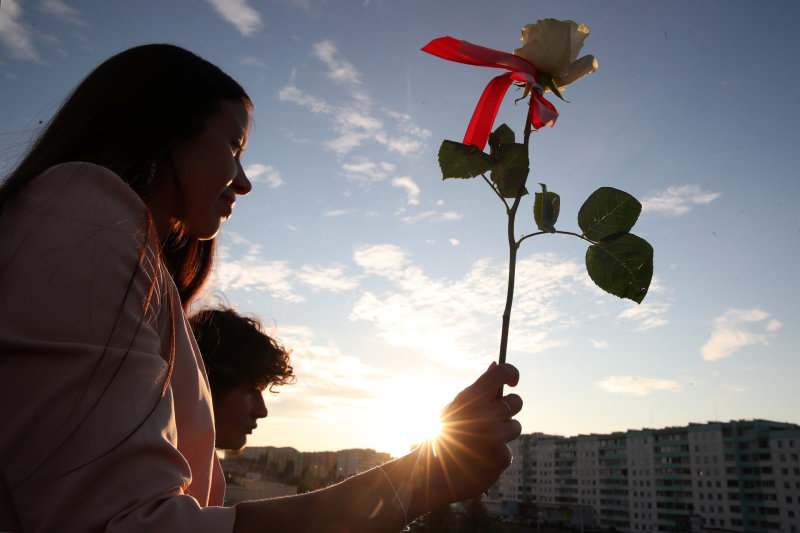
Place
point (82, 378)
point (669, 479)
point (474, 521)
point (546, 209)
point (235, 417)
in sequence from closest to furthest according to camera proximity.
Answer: point (82, 378)
point (546, 209)
point (235, 417)
point (474, 521)
point (669, 479)

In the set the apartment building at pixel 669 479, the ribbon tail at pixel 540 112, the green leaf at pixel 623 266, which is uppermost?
the apartment building at pixel 669 479

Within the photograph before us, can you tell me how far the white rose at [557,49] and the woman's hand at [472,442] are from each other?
0.67m

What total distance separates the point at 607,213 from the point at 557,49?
1.23 feet

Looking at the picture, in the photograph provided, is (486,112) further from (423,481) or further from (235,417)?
(235,417)

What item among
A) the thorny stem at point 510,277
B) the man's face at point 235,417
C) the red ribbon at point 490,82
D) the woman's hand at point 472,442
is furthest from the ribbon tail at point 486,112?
the man's face at point 235,417

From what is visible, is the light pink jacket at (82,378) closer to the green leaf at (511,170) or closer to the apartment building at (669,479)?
the green leaf at (511,170)

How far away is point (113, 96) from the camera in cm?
106

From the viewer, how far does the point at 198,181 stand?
1.06 meters

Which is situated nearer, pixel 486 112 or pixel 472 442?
pixel 472 442

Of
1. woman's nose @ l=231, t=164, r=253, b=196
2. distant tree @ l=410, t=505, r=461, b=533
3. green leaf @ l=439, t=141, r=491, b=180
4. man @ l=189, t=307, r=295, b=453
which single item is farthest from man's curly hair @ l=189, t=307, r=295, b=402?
distant tree @ l=410, t=505, r=461, b=533

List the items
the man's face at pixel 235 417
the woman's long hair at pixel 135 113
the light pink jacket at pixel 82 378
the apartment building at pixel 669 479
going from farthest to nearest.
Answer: the apartment building at pixel 669 479 → the man's face at pixel 235 417 → the woman's long hair at pixel 135 113 → the light pink jacket at pixel 82 378

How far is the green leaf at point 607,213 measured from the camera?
41.9 inches

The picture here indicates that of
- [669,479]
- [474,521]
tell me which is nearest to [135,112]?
[474,521]

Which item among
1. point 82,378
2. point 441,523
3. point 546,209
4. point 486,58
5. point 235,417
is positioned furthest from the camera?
point 441,523
